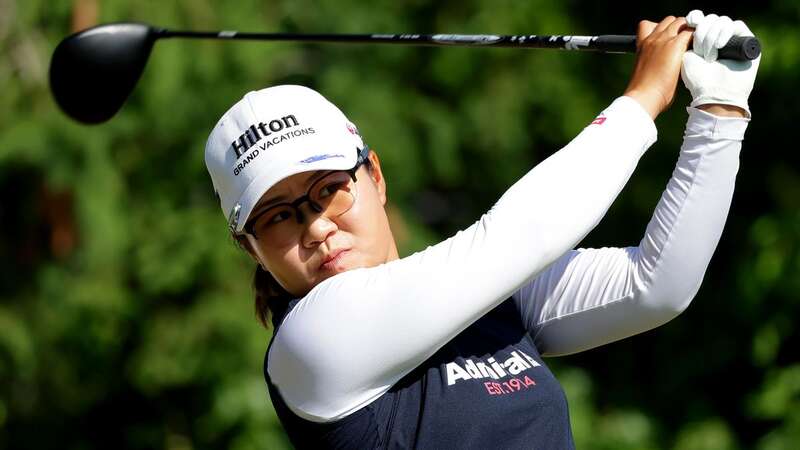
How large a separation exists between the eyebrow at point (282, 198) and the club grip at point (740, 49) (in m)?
0.67

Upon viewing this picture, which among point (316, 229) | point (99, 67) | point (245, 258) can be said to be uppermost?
point (99, 67)

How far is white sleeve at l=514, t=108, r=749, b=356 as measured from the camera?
215 centimetres

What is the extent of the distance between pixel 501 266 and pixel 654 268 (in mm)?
365

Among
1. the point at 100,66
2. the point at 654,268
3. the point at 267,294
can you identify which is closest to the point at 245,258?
the point at 100,66

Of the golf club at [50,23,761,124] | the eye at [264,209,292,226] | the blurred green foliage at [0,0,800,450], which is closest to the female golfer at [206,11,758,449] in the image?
the eye at [264,209,292,226]

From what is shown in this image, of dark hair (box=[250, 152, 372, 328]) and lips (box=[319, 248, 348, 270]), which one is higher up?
lips (box=[319, 248, 348, 270])

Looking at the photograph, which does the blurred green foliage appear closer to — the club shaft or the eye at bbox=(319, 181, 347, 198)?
the club shaft

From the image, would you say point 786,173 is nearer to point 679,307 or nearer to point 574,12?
point 574,12

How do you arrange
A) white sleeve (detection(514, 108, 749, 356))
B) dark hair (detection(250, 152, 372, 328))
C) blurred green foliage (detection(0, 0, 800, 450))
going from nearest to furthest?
white sleeve (detection(514, 108, 749, 356)) < dark hair (detection(250, 152, 372, 328)) < blurred green foliage (detection(0, 0, 800, 450))

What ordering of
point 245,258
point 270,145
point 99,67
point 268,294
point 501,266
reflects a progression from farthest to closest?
point 245,258 → point 99,67 → point 268,294 → point 270,145 → point 501,266

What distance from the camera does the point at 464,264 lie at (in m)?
2.02

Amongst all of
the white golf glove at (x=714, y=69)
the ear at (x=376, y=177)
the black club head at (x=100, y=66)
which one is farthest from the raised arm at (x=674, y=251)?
the black club head at (x=100, y=66)

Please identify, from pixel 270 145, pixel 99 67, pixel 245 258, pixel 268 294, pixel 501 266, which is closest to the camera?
pixel 501 266

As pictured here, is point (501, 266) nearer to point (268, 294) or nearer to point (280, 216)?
point (280, 216)
